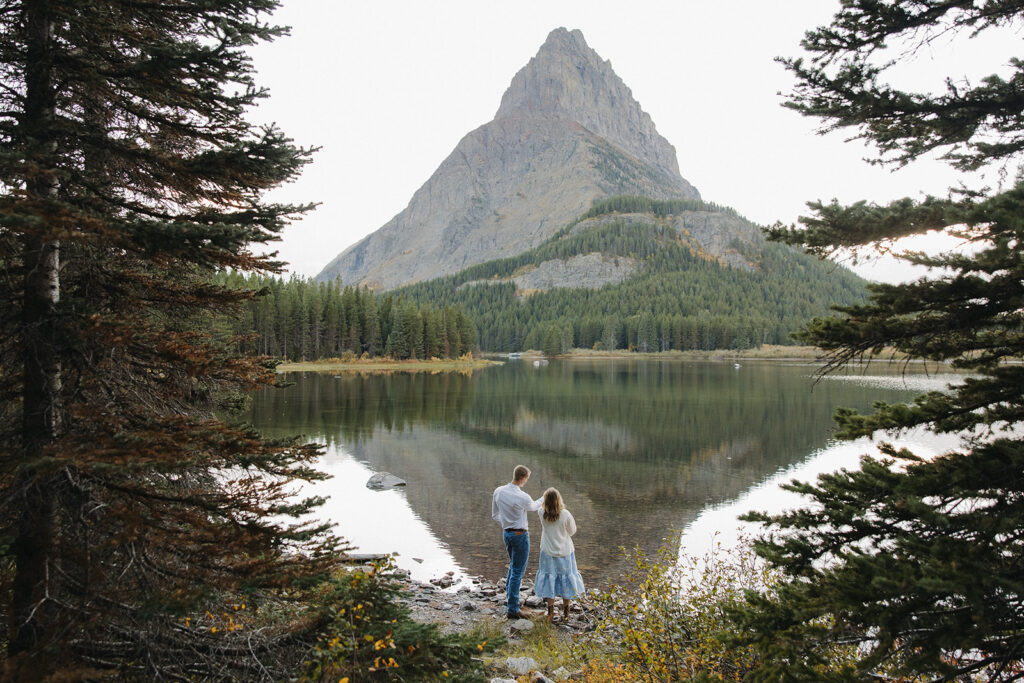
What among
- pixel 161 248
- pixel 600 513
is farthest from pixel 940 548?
pixel 600 513

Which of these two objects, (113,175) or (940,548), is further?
(113,175)

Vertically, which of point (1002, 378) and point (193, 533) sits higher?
point (1002, 378)

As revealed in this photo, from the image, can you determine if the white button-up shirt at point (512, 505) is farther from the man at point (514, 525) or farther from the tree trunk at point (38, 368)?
the tree trunk at point (38, 368)

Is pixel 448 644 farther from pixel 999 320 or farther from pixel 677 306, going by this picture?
pixel 677 306

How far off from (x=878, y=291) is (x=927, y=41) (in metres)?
2.93

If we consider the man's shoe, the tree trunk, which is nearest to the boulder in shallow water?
the man's shoe

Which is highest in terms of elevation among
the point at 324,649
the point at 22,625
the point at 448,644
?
the point at 22,625

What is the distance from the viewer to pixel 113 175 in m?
4.99

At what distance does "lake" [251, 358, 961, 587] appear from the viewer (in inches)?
619

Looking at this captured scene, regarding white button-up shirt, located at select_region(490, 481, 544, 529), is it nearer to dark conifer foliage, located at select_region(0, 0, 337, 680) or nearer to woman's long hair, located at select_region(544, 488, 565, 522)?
woman's long hair, located at select_region(544, 488, 565, 522)

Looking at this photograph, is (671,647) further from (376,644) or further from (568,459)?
(568,459)

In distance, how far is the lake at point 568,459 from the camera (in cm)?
1573

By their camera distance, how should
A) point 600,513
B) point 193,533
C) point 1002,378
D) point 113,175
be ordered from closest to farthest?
point 193,533 → point 1002,378 → point 113,175 → point 600,513

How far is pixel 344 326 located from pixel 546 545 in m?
90.7
